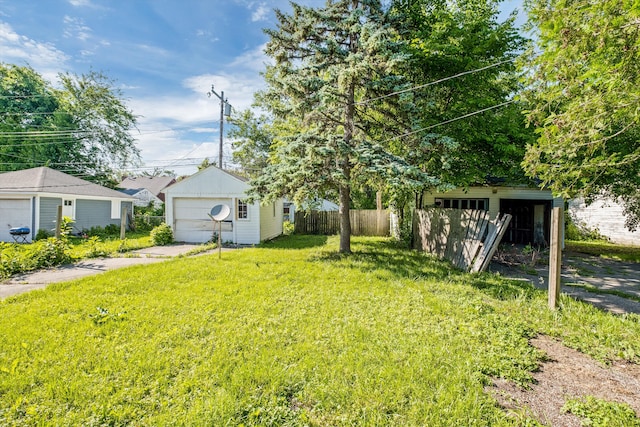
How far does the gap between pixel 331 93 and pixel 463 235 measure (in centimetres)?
510

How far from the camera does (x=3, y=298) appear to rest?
197 inches

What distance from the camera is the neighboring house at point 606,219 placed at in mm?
13406

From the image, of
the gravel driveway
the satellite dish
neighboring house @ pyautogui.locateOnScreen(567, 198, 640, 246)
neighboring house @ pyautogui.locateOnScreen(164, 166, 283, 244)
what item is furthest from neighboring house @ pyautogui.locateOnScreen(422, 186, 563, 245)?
the satellite dish

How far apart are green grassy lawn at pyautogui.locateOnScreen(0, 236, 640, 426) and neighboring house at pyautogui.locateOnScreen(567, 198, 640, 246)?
12882 mm

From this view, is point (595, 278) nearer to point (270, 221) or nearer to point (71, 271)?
point (270, 221)

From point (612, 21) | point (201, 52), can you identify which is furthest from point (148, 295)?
point (201, 52)

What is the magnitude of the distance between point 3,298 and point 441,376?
6.99 metres

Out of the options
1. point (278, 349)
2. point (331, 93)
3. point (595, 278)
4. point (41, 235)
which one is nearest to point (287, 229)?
point (331, 93)

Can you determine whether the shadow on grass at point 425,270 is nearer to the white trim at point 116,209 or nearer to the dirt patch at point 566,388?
the dirt patch at point 566,388

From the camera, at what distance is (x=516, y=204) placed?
13.8 meters

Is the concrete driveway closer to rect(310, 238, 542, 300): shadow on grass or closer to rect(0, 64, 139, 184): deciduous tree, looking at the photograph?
rect(310, 238, 542, 300): shadow on grass

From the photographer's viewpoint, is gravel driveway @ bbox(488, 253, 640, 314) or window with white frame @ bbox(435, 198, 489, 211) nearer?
gravel driveway @ bbox(488, 253, 640, 314)

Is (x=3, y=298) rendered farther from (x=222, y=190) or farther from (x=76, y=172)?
(x=76, y=172)

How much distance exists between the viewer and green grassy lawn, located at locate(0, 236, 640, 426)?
7.56 ft
